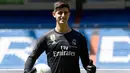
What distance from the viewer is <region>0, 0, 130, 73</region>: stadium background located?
391 inches

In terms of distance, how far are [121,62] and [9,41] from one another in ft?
11.2

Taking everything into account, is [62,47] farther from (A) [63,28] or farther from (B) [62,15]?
(B) [62,15]

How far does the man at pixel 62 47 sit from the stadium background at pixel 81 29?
16.5 ft

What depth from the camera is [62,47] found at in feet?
12.7

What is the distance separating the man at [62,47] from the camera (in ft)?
12.6

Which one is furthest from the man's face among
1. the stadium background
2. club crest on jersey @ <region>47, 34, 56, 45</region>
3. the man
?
the stadium background

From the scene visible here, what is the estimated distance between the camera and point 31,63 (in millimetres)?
3955

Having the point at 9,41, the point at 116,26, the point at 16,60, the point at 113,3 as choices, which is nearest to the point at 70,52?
the point at 16,60

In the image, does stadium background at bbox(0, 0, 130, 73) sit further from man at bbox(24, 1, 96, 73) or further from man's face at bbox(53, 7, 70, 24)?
man's face at bbox(53, 7, 70, 24)

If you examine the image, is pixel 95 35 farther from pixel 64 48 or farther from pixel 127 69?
pixel 64 48

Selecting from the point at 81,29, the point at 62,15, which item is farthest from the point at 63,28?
the point at 81,29

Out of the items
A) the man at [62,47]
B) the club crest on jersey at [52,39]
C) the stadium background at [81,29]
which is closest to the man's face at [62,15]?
the man at [62,47]

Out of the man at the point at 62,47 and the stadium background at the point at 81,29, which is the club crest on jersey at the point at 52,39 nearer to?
the man at the point at 62,47

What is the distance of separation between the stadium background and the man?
16.5 ft
